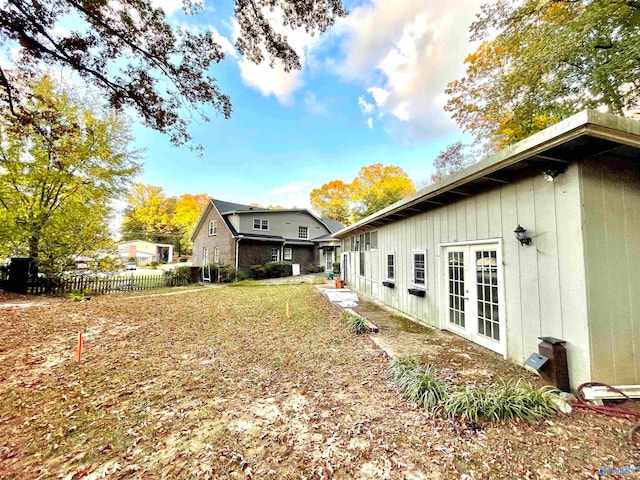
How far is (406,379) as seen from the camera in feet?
11.0

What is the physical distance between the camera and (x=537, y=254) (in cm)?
362

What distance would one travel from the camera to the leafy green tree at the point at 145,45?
449 centimetres

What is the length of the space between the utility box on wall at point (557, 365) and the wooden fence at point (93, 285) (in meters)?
15.0

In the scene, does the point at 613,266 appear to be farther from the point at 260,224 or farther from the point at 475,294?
the point at 260,224

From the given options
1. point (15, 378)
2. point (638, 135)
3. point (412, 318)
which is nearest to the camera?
point (638, 135)

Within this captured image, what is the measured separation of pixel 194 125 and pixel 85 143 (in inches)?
336

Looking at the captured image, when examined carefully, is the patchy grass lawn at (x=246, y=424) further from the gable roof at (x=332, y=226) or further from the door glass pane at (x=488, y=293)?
the gable roof at (x=332, y=226)

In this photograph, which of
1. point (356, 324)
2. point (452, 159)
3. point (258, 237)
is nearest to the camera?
point (356, 324)

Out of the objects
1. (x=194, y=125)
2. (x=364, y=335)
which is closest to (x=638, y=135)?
(x=364, y=335)

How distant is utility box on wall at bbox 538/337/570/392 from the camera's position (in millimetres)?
3115

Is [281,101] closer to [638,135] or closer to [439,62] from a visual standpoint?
Result: [439,62]

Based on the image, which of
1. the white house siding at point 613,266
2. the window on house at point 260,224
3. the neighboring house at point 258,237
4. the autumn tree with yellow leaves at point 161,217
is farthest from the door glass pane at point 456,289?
the autumn tree with yellow leaves at point 161,217

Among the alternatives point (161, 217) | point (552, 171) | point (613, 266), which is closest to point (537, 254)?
point (613, 266)

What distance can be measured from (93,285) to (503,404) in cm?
1504
